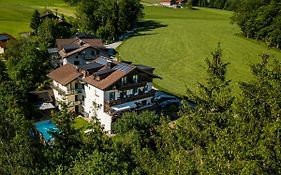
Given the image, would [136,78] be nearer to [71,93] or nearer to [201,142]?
[71,93]

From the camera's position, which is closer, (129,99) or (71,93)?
(129,99)

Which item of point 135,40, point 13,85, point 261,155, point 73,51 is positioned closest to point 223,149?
point 261,155

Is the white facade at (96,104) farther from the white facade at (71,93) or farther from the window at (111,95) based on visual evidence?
the white facade at (71,93)

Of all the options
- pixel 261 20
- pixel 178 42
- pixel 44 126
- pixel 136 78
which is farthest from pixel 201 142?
pixel 261 20

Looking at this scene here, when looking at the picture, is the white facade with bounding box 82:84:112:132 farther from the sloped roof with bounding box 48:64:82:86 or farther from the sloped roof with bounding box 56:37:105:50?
the sloped roof with bounding box 56:37:105:50

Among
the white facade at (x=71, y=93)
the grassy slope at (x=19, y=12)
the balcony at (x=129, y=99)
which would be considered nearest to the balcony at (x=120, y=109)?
the balcony at (x=129, y=99)

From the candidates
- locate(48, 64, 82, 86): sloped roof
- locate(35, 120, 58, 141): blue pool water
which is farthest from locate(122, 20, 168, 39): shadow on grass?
locate(35, 120, 58, 141): blue pool water
